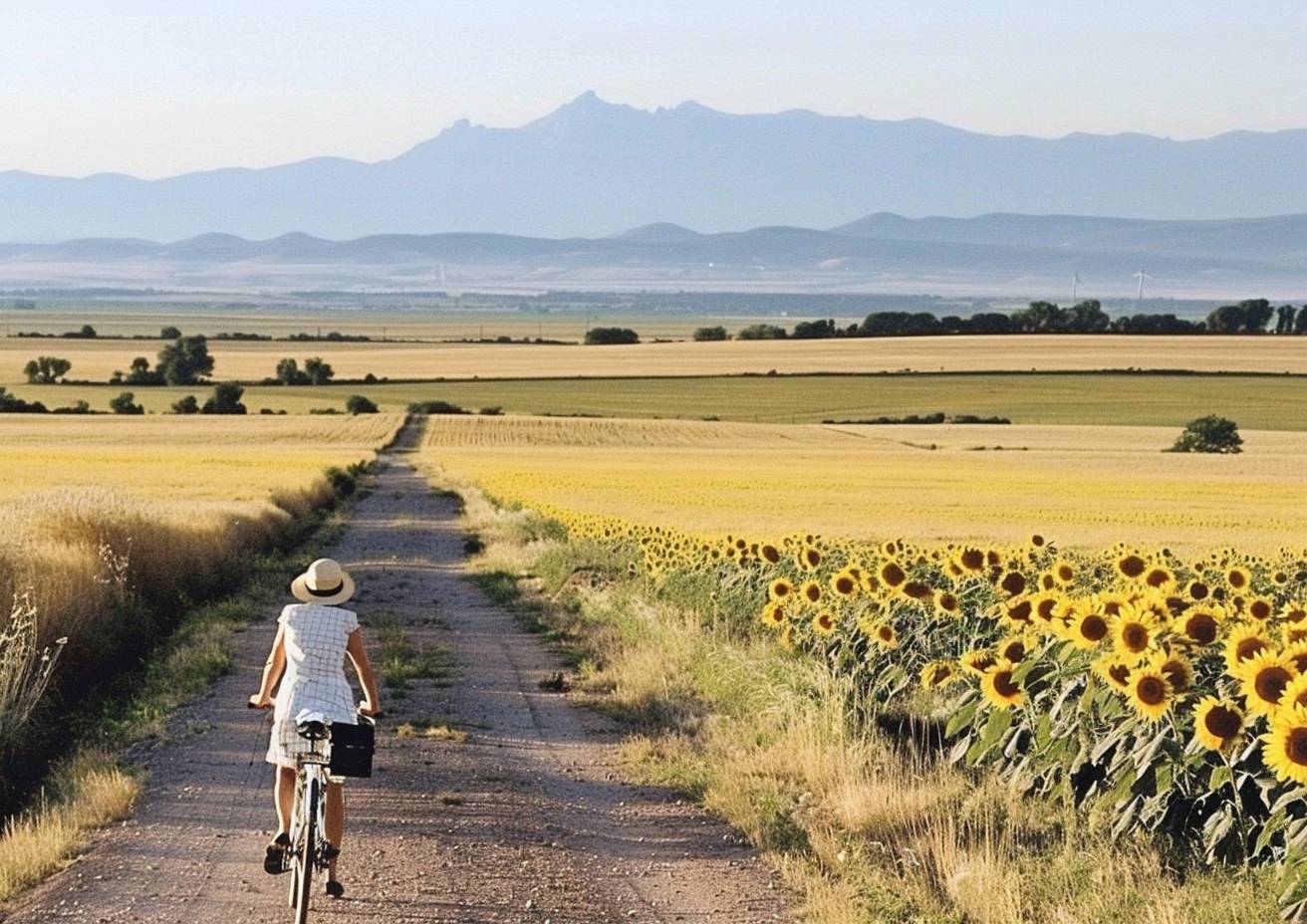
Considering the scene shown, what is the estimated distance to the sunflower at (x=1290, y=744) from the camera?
5551 mm

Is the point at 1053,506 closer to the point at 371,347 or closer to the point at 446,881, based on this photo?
the point at 446,881

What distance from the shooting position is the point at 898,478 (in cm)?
5238

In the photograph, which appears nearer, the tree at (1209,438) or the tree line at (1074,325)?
the tree at (1209,438)

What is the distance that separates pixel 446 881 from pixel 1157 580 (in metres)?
4.21

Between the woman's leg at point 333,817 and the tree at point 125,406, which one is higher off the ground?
the woman's leg at point 333,817

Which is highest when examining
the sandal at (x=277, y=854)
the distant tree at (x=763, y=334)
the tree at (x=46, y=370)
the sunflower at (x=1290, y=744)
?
the sunflower at (x=1290, y=744)

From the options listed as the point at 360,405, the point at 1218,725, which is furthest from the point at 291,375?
the point at 1218,725

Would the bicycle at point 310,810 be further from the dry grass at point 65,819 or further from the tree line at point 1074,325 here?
the tree line at point 1074,325

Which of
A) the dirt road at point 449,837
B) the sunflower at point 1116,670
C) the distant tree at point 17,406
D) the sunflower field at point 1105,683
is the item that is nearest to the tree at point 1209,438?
the distant tree at point 17,406

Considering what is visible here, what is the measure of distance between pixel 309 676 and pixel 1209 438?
228 feet

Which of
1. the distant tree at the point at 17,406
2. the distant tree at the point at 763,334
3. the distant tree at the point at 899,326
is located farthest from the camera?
the distant tree at the point at 899,326

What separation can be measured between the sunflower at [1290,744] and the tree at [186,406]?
91533 mm

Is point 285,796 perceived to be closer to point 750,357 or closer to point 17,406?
A: point 17,406

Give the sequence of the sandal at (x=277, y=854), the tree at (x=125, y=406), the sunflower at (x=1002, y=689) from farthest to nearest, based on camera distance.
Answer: the tree at (x=125, y=406)
the sunflower at (x=1002, y=689)
the sandal at (x=277, y=854)
